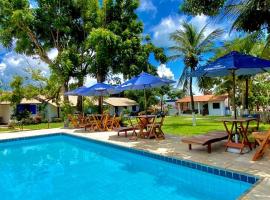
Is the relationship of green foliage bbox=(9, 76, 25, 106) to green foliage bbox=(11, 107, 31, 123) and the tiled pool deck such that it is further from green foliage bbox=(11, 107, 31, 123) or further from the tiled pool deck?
the tiled pool deck

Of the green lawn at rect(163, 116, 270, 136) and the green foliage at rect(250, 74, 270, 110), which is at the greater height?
the green foliage at rect(250, 74, 270, 110)

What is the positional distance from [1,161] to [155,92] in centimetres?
3502

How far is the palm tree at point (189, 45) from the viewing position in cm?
1930

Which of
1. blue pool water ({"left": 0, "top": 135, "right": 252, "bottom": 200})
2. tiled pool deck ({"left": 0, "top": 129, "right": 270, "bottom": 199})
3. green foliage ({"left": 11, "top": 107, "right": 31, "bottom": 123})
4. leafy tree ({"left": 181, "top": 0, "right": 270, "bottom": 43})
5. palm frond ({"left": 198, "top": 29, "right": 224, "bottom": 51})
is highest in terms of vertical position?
palm frond ({"left": 198, "top": 29, "right": 224, "bottom": 51})

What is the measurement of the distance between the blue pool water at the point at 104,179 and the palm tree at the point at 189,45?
11026 millimetres

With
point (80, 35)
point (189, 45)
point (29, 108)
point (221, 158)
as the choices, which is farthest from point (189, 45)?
point (29, 108)

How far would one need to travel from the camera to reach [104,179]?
678 cm

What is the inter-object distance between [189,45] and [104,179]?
613 inches

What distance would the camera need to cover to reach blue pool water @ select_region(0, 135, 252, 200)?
557 cm

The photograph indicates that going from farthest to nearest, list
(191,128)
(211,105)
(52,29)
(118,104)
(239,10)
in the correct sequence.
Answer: (211,105) < (118,104) < (52,29) < (191,128) < (239,10)

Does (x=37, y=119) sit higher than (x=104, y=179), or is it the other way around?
(x=37, y=119)

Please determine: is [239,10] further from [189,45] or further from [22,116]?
[22,116]

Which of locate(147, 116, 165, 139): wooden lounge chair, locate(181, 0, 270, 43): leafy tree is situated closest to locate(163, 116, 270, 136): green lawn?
locate(147, 116, 165, 139): wooden lounge chair

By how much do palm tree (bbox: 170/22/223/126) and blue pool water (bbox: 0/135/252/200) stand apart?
36.2 ft
